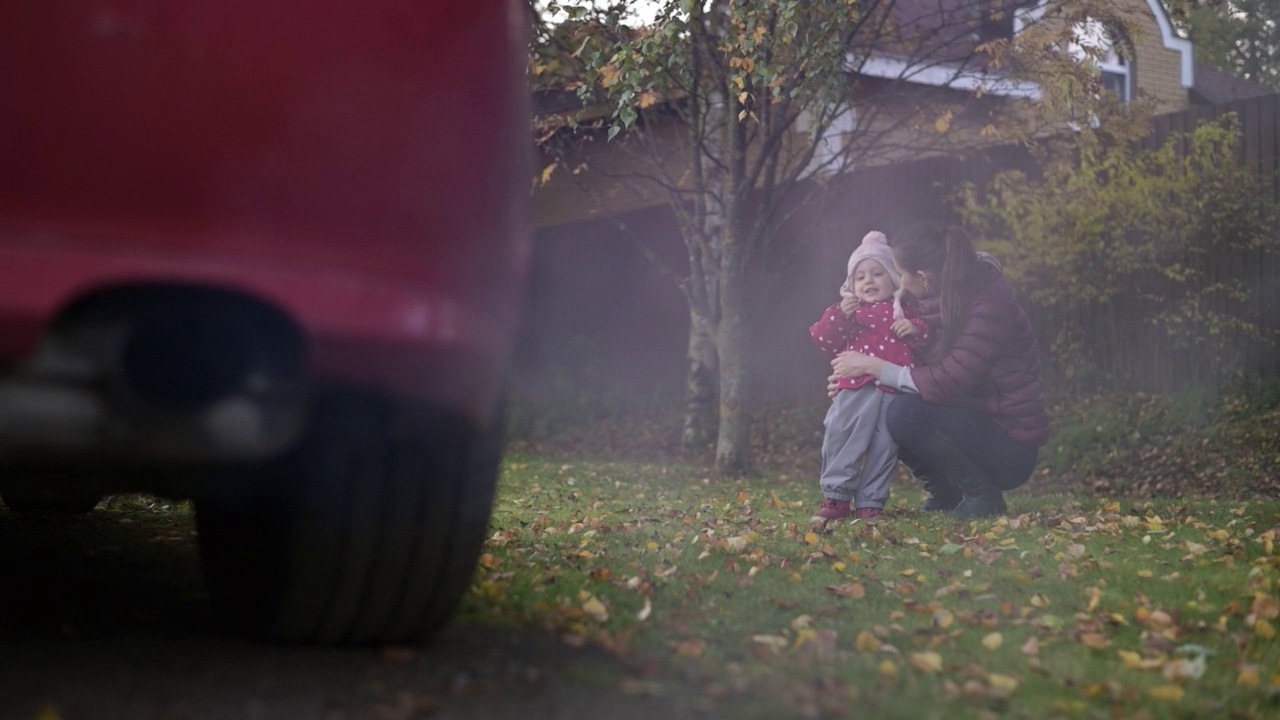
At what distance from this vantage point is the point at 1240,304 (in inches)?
386

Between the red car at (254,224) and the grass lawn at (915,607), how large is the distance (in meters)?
0.82

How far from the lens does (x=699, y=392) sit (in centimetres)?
1152

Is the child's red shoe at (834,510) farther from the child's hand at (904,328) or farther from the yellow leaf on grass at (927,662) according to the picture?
the yellow leaf on grass at (927,662)

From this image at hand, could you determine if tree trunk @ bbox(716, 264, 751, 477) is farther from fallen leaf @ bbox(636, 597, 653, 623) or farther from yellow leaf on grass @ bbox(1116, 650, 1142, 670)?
yellow leaf on grass @ bbox(1116, 650, 1142, 670)

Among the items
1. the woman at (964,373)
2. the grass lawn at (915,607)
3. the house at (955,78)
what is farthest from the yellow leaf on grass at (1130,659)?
the house at (955,78)

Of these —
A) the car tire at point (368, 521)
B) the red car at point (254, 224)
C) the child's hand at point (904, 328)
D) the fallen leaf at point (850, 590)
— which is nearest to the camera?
the red car at point (254, 224)

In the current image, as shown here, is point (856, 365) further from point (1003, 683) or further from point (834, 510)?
point (1003, 683)

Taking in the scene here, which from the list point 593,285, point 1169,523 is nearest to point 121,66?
point 1169,523

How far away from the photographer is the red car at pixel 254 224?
2.11 metres

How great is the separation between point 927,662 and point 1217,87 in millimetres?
25698

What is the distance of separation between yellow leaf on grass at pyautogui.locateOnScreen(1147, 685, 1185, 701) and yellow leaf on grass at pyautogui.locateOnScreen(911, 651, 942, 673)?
451mm

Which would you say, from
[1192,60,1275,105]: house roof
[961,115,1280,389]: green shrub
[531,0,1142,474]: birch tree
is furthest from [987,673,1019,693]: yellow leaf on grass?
[1192,60,1275,105]: house roof

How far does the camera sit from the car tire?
2.62m

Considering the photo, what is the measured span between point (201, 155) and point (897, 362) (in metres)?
4.28
